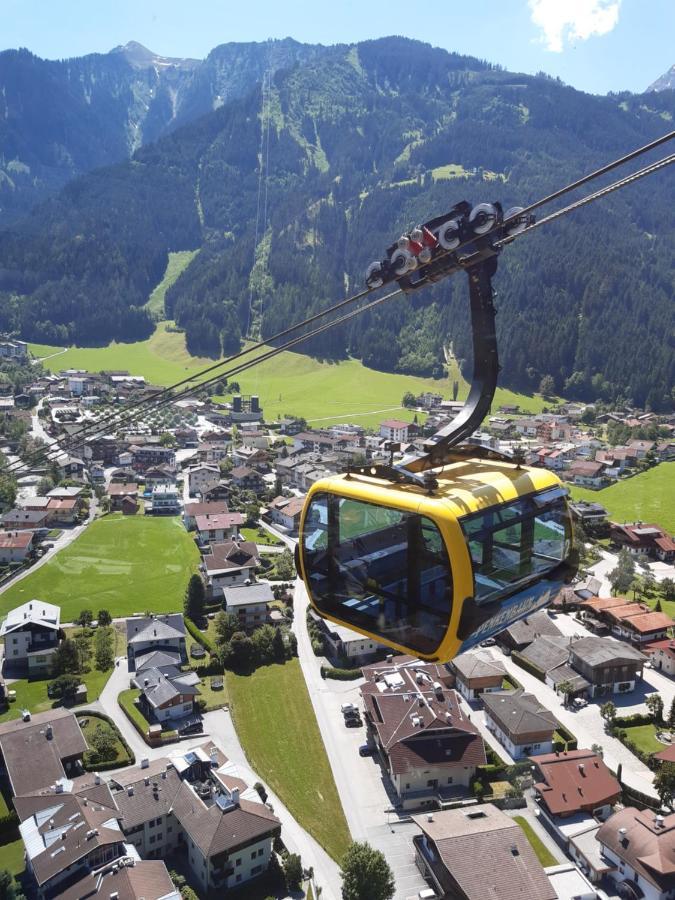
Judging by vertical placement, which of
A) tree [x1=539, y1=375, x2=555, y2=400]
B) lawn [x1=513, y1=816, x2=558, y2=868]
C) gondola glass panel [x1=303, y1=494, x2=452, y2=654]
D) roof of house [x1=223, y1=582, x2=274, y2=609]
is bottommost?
lawn [x1=513, y1=816, x2=558, y2=868]

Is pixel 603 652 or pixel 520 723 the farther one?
pixel 603 652

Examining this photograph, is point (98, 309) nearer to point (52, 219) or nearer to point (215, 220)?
point (52, 219)

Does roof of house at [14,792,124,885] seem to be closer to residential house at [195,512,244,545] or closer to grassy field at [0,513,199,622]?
grassy field at [0,513,199,622]

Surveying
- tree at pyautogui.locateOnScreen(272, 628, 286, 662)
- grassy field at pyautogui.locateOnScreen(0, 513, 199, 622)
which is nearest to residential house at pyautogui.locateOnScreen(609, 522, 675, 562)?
tree at pyautogui.locateOnScreen(272, 628, 286, 662)

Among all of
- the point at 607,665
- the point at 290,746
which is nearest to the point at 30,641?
the point at 290,746

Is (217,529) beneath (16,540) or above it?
beneath

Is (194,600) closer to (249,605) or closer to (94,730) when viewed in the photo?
(249,605)

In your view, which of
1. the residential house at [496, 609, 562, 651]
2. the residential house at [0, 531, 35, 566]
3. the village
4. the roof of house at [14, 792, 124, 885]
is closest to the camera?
the roof of house at [14, 792, 124, 885]
